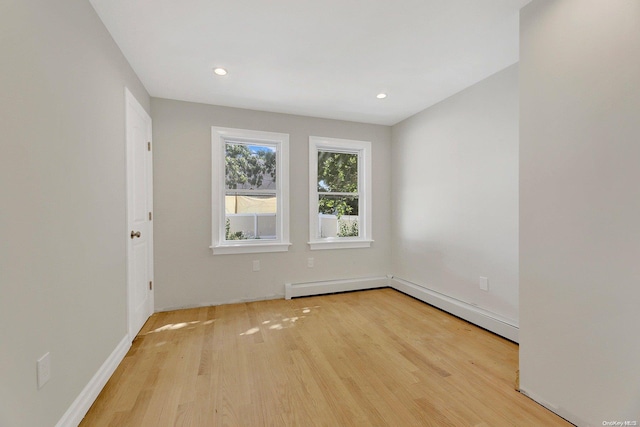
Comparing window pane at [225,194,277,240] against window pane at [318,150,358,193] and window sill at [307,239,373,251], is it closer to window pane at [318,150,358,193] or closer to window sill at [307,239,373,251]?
window sill at [307,239,373,251]

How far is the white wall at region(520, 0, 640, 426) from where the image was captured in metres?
1.27

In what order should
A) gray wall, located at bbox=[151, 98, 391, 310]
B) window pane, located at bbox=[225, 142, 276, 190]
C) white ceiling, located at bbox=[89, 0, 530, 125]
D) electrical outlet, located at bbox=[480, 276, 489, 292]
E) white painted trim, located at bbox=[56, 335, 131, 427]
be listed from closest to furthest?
white painted trim, located at bbox=[56, 335, 131, 427], white ceiling, located at bbox=[89, 0, 530, 125], electrical outlet, located at bbox=[480, 276, 489, 292], gray wall, located at bbox=[151, 98, 391, 310], window pane, located at bbox=[225, 142, 276, 190]

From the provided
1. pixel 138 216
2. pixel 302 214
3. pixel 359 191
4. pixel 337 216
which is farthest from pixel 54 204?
pixel 359 191

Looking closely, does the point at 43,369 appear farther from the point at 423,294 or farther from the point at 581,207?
the point at 423,294

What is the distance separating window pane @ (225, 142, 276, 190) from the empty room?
1.0 inches

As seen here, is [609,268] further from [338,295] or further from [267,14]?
[338,295]

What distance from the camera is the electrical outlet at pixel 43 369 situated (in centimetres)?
117

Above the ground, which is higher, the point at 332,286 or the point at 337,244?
the point at 337,244

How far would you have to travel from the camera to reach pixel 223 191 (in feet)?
11.2

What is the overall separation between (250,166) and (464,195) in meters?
2.60

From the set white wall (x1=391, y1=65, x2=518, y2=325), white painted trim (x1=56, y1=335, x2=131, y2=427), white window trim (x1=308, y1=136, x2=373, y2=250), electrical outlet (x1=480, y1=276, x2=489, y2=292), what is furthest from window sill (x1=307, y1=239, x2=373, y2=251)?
white painted trim (x1=56, y1=335, x2=131, y2=427)

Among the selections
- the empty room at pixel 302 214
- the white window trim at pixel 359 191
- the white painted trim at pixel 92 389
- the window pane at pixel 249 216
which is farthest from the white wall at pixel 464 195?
the white painted trim at pixel 92 389

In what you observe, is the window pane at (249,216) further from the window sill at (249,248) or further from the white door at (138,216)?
the white door at (138,216)

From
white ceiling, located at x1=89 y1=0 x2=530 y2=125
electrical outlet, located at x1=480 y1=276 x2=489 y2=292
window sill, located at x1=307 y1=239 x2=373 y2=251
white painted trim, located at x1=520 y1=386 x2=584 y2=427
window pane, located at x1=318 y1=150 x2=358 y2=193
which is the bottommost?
white painted trim, located at x1=520 y1=386 x2=584 y2=427
